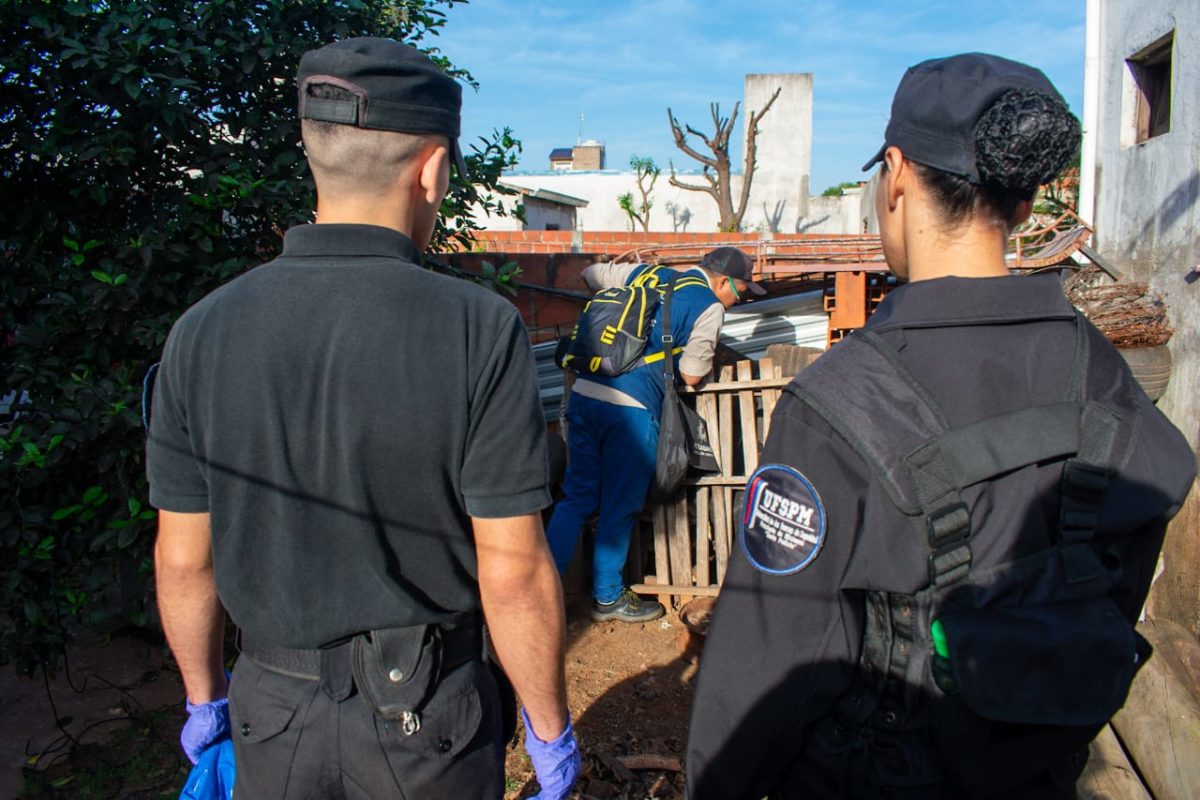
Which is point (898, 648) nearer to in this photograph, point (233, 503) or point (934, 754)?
point (934, 754)

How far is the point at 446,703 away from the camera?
1529mm

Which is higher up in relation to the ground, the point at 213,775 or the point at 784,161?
the point at 784,161

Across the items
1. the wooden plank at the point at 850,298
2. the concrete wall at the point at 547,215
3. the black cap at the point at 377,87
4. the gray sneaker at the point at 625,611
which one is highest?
the concrete wall at the point at 547,215

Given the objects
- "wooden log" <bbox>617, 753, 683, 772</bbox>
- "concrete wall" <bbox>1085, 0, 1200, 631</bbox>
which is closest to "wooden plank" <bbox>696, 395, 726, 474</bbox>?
"wooden log" <bbox>617, 753, 683, 772</bbox>

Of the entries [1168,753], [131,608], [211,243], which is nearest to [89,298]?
[211,243]

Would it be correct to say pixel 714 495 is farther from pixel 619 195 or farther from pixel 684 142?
pixel 619 195

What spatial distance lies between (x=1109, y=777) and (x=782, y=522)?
2.44 m

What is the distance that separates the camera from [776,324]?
5680 mm

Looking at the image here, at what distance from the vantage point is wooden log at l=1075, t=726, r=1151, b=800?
9.14ft

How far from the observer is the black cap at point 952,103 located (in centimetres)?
122

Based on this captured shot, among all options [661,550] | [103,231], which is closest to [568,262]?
[661,550]

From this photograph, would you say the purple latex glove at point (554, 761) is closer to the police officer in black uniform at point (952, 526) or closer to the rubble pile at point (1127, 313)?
the police officer in black uniform at point (952, 526)

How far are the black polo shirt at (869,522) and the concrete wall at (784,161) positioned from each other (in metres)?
24.8

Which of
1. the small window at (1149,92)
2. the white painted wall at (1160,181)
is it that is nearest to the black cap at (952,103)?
the white painted wall at (1160,181)
